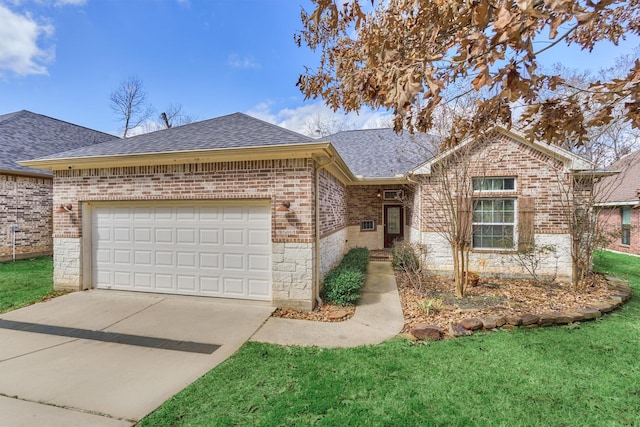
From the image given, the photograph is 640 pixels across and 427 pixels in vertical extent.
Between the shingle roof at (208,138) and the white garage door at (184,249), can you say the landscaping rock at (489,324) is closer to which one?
the white garage door at (184,249)

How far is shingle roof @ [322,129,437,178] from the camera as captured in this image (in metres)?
10.9

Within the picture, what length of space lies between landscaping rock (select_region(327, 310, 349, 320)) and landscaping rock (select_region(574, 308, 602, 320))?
4.40 m

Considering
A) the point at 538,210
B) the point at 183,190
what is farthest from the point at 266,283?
the point at 538,210

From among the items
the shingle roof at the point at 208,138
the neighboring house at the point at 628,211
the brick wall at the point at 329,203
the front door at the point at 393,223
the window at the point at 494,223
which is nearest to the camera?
the shingle roof at the point at 208,138

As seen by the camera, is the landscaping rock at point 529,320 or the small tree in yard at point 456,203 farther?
the small tree in yard at point 456,203

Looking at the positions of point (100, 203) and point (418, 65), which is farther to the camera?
point (100, 203)

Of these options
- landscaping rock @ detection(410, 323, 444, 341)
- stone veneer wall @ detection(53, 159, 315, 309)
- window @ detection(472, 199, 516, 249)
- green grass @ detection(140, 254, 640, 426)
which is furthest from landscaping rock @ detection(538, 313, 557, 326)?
stone veneer wall @ detection(53, 159, 315, 309)

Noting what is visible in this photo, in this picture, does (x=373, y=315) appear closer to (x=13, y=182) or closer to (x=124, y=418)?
(x=124, y=418)

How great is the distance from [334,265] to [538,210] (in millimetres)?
6148

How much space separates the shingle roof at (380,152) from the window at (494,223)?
8.33ft

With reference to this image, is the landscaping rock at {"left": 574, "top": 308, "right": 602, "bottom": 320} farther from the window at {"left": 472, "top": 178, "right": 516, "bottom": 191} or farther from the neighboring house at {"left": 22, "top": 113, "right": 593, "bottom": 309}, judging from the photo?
the window at {"left": 472, "top": 178, "right": 516, "bottom": 191}

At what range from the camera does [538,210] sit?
802cm

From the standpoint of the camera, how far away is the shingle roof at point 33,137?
11070 millimetres

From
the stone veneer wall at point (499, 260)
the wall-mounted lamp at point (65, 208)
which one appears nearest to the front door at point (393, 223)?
the stone veneer wall at point (499, 260)
